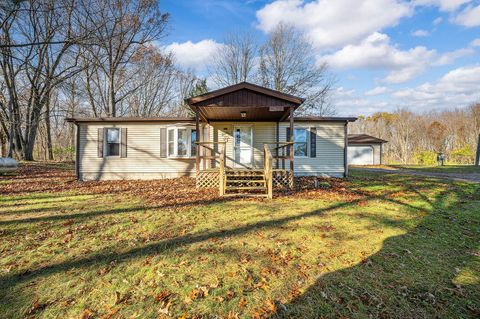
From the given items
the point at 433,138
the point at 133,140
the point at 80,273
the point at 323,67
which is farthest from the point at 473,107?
the point at 80,273

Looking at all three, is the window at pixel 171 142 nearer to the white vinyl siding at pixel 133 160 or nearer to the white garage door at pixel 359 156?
the white vinyl siding at pixel 133 160

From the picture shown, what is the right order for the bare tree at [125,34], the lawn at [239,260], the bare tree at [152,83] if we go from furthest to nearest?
1. the bare tree at [152,83]
2. the bare tree at [125,34]
3. the lawn at [239,260]

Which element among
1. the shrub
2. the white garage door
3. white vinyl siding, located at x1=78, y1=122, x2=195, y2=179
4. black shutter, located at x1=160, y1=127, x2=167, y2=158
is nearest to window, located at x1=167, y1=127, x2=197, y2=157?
black shutter, located at x1=160, y1=127, x2=167, y2=158

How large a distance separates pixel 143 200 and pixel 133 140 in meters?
5.29

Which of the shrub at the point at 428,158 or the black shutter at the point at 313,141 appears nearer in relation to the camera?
the black shutter at the point at 313,141

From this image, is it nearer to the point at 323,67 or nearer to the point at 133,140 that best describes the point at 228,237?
the point at 133,140

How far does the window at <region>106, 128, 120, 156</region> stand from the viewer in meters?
11.2

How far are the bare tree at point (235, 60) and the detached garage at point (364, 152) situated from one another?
39.8ft

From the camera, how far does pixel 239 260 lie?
335 cm

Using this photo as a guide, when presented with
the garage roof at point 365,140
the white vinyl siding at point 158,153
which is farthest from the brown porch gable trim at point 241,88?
the garage roof at point 365,140

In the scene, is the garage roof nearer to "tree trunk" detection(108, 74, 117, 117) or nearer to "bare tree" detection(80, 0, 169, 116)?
"bare tree" detection(80, 0, 169, 116)

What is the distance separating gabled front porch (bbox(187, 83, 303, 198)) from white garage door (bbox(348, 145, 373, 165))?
15.0 meters

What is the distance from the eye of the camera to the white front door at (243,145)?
11.4 m

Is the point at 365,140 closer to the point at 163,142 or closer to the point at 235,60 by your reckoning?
the point at 235,60
